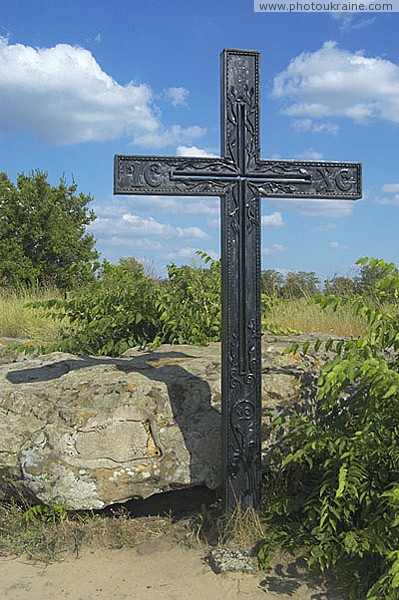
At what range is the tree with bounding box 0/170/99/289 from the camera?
19188 mm

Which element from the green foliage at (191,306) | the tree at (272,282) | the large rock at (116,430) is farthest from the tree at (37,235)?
the large rock at (116,430)

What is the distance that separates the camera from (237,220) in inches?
165

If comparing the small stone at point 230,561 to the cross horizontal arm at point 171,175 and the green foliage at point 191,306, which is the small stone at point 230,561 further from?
the green foliage at point 191,306

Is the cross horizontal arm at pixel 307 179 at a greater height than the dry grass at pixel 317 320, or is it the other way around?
the cross horizontal arm at pixel 307 179

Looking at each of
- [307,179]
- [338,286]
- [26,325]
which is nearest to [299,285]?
[338,286]

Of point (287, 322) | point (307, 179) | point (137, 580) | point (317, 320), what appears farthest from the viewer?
point (317, 320)

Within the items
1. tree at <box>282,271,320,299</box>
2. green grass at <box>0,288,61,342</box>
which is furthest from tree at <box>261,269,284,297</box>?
green grass at <box>0,288,61,342</box>

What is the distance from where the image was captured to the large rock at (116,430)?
4.17 metres

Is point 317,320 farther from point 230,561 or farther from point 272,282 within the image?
point 230,561

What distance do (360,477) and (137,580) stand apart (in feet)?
4.57

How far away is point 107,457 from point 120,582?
73 cm

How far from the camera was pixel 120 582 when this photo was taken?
3.85 meters

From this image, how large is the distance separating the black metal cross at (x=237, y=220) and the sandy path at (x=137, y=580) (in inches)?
19.1

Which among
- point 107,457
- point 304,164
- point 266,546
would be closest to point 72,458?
point 107,457
